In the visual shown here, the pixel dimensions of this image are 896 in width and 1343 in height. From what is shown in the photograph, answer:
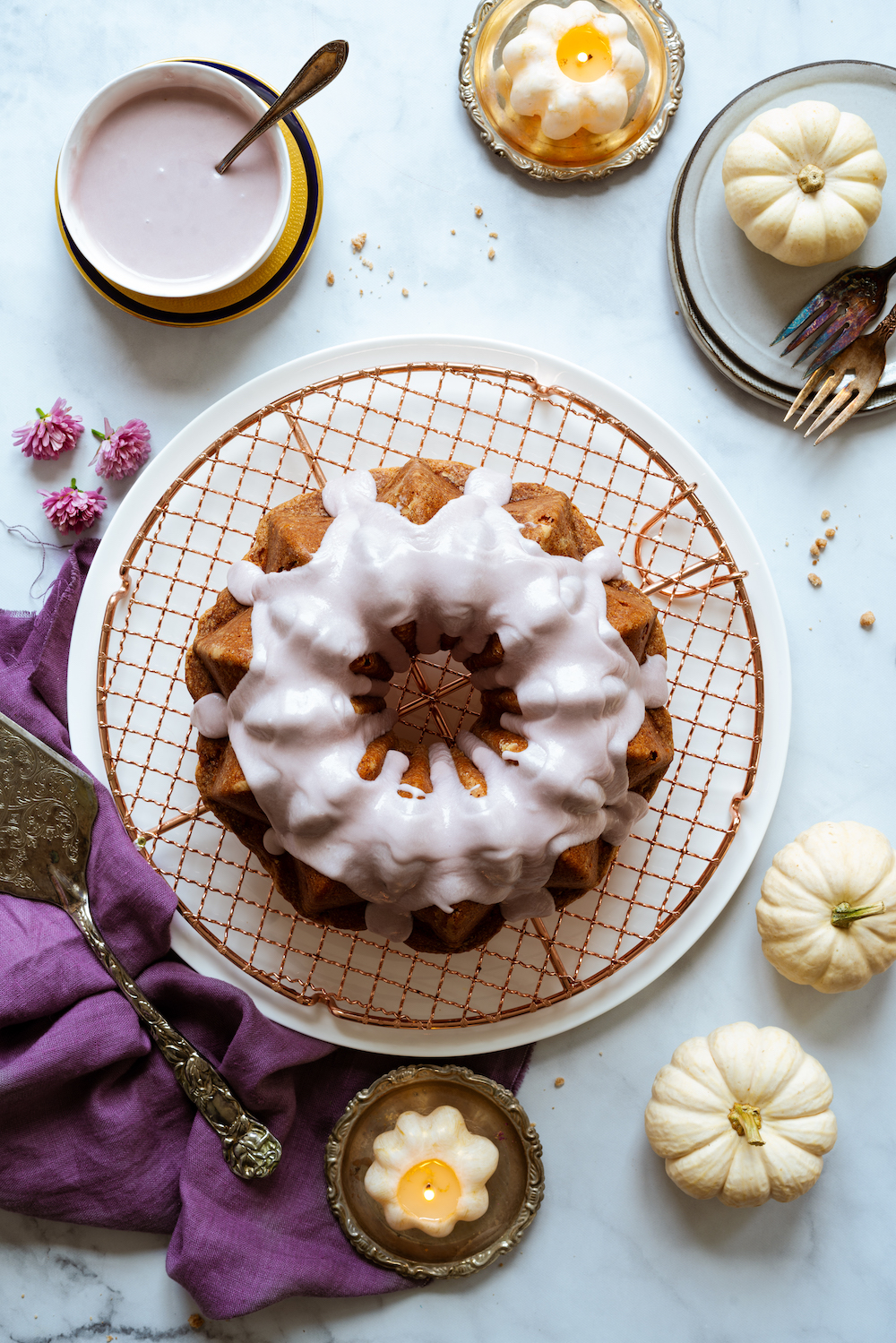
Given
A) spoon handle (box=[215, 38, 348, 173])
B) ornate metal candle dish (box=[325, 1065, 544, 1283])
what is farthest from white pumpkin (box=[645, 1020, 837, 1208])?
spoon handle (box=[215, 38, 348, 173])

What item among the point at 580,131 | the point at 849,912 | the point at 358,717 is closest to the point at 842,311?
the point at 580,131

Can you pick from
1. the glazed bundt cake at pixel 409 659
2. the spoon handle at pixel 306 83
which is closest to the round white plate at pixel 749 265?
the glazed bundt cake at pixel 409 659

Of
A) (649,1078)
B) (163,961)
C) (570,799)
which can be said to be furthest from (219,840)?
(649,1078)

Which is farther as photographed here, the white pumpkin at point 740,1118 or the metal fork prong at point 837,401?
the metal fork prong at point 837,401

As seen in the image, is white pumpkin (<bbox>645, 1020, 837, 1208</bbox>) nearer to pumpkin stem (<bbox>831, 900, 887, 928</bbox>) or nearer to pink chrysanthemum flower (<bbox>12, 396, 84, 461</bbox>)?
pumpkin stem (<bbox>831, 900, 887, 928</bbox>)

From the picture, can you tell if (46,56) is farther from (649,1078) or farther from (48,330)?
(649,1078)

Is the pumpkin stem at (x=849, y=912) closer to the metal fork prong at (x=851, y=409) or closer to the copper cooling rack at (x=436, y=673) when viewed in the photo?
the copper cooling rack at (x=436, y=673)

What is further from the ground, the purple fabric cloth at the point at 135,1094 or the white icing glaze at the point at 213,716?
the white icing glaze at the point at 213,716
